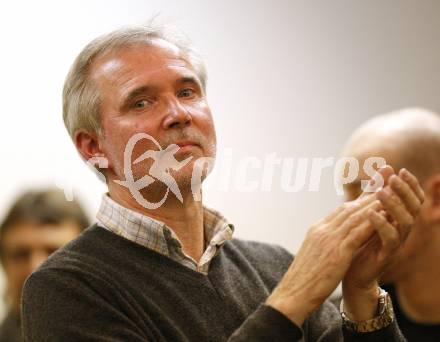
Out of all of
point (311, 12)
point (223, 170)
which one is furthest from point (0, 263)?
point (311, 12)

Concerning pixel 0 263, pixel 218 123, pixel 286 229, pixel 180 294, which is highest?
pixel 180 294

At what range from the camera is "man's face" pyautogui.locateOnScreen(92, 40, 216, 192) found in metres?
1.11

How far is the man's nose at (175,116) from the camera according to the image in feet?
3.61

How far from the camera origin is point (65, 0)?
2258 millimetres

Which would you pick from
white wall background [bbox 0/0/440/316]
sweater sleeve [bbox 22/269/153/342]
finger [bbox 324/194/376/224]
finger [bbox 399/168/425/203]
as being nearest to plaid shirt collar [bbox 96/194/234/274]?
sweater sleeve [bbox 22/269/153/342]

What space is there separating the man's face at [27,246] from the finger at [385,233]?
1015mm

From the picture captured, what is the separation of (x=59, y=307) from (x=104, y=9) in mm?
1502

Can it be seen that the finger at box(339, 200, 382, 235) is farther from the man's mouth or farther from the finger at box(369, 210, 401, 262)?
the man's mouth

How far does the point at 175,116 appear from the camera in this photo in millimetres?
1102

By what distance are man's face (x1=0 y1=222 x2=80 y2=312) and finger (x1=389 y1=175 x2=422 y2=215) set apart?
3.44 feet

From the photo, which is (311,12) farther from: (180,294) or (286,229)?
(180,294)

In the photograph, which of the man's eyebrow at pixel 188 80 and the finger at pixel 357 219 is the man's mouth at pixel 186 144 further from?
the finger at pixel 357 219

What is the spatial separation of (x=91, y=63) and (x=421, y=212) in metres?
0.96

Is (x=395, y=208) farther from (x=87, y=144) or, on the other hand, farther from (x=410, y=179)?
(x=87, y=144)
